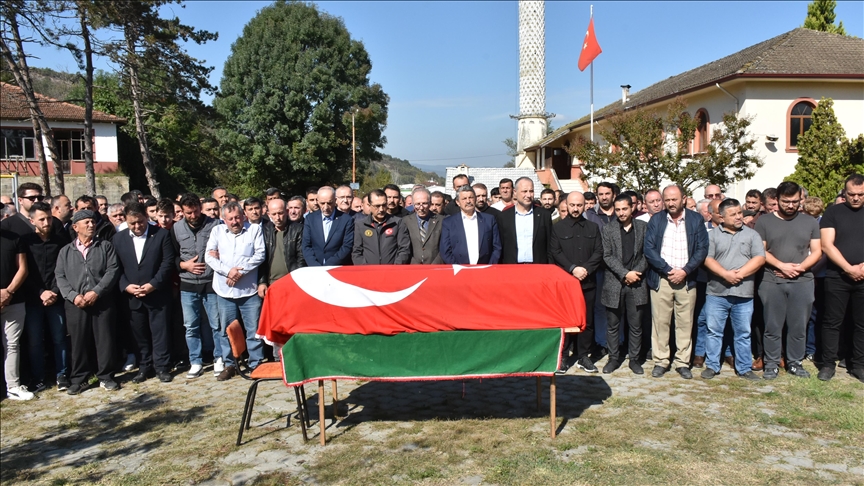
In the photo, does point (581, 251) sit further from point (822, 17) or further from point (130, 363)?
point (822, 17)

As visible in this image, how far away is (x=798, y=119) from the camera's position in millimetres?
21312

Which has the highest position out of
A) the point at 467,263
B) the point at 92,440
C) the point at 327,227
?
the point at 327,227

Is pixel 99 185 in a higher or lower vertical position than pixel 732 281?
higher

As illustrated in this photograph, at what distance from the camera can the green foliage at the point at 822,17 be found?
92.2 feet

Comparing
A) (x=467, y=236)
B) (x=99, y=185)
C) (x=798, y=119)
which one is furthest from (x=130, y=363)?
(x=99, y=185)

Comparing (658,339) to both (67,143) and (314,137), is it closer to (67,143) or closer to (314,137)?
(314,137)

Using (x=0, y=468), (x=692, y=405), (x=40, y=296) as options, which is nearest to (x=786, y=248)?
(x=692, y=405)

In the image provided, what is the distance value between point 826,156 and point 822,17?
1434cm

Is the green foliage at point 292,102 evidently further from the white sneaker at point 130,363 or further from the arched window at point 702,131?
the white sneaker at point 130,363

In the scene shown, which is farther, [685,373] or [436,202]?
[436,202]

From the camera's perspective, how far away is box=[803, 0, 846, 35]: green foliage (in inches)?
1106

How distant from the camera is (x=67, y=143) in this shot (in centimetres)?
3681

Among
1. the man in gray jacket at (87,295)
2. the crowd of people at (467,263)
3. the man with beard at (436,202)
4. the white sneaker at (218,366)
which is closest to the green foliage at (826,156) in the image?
the crowd of people at (467,263)

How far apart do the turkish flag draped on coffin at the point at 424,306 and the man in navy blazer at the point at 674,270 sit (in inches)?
86.2
